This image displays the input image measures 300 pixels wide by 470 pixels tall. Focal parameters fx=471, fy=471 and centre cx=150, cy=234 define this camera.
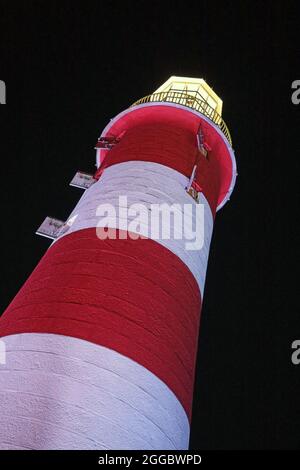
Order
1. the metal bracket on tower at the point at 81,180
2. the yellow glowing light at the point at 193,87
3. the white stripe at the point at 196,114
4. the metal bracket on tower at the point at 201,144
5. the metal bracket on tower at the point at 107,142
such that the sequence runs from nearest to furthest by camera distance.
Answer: the metal bracket on tower at the point at 201,144 < the metal bracket on tower at the point at 81,180 < the white stripe at the point at 196,114 < the metal bracket on tower at the point at 107,142 < the yellow glowing light at the point at 193,87

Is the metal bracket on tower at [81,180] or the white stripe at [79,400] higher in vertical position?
the metal bracket on tower at [81,180]

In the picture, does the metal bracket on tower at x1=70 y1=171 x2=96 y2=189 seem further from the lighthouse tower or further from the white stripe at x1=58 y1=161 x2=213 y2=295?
the white stripe at x1=58 y1=161 x2=213 y2=295

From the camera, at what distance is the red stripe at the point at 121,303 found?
23.2 feet

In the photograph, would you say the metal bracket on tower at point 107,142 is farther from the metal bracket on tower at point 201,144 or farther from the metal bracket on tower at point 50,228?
the metal bracket on tower at point 50,228

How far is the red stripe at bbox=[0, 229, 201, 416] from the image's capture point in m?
7.07

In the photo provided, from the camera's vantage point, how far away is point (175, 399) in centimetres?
718

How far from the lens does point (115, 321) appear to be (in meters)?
7.22

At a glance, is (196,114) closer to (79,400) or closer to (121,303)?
(121,303)

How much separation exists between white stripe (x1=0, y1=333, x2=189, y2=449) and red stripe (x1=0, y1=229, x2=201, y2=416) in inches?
9.4

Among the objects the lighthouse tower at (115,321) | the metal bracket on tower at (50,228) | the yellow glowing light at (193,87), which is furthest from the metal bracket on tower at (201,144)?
the yellow glowing light at (193,87)

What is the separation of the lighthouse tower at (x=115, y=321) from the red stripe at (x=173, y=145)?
76 millimetres

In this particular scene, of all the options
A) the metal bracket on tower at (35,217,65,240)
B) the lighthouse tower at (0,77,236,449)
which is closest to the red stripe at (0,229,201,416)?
the lighthouse tower at (0,77,236,449)

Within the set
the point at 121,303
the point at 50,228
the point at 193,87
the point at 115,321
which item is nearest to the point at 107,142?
the point at 50,228

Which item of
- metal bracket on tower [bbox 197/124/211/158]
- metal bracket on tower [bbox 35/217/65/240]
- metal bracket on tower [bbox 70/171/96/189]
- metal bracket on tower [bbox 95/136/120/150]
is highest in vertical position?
metal bracket on tower [bbox 95/136/120/150]
